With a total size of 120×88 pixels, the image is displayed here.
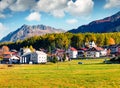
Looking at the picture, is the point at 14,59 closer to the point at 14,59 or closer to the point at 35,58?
the point at 14,59

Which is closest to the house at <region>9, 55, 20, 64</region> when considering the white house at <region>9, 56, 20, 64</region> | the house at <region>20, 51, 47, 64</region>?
the white house at <region>9, 56, 20, 64</region>

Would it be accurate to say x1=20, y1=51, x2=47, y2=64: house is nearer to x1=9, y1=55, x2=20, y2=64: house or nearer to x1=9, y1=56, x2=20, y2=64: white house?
x1=9, y1=55, x2=20, y2=64: house

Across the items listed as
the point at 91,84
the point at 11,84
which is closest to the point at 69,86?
the point at 91,84

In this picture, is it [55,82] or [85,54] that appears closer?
[55,82]

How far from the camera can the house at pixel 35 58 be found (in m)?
183

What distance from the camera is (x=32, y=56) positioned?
189375 mm

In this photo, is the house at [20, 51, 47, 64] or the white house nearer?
the house at [20, 51, 47, 64]

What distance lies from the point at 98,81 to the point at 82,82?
272 cm

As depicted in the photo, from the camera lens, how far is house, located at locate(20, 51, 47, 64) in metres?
183

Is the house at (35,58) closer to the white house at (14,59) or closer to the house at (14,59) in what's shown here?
the house at (14,59)

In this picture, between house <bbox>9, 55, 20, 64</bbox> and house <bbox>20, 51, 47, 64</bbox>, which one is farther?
house <bbox>9, 55, 20, 64</bbox>

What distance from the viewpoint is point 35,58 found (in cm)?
18700

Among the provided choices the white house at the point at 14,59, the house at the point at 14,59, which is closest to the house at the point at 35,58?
the house at the point at 14,59

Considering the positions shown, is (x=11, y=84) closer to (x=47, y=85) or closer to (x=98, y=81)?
(x=47, y=85)
